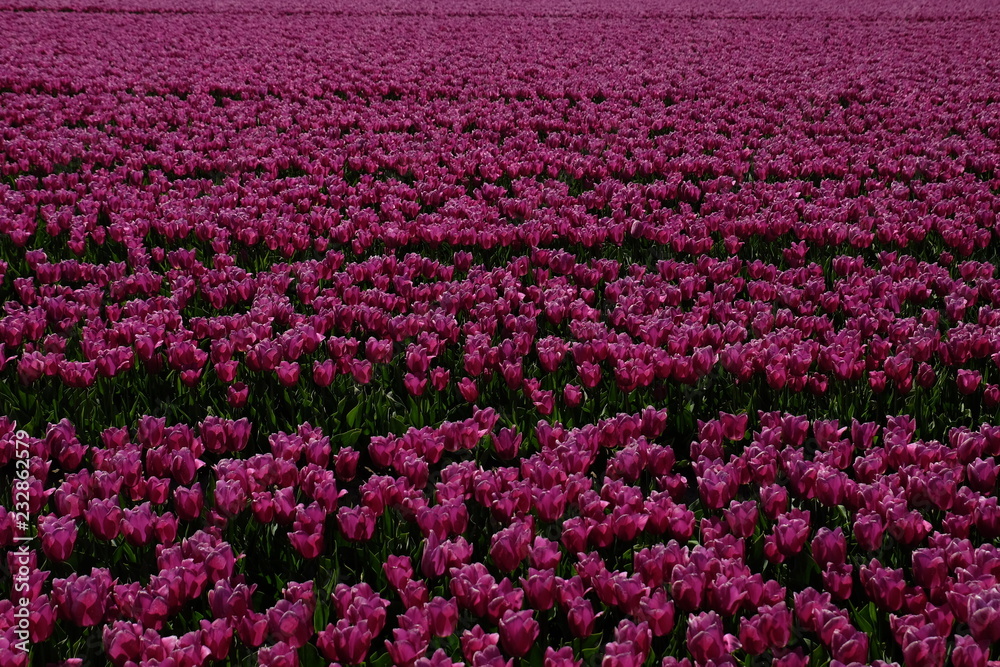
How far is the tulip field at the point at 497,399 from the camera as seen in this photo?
1977mm

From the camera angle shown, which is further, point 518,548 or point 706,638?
point 518,548

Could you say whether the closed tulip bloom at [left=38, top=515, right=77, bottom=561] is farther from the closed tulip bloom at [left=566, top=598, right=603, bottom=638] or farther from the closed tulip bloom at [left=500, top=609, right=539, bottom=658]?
the closed tulip bloom at [left=566, top=598, right=603, bottom=638]

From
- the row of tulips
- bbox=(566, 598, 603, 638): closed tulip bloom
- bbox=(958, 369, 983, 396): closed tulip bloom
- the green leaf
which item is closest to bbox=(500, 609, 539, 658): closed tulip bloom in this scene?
the row of tulips

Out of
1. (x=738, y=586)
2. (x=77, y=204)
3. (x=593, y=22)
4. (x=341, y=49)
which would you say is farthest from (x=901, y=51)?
(x=738, y=586)

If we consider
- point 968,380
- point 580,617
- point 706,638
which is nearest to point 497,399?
point 580,617

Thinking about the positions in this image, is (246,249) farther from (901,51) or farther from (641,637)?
(901,51)

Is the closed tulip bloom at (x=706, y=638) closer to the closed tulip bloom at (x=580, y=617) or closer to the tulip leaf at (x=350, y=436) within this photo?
the closed tulip bloom at (x=580, y=617)

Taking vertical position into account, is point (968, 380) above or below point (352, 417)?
above

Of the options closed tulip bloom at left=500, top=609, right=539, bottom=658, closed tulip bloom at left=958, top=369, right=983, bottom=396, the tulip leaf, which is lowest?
the tulip leaf

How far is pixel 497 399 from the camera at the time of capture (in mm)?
3281

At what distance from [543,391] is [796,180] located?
14.1 ft

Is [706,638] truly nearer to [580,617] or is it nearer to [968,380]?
[580,617]

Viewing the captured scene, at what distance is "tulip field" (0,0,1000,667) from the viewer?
1.98 m

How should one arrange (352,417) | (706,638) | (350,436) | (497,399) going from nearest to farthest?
1. (706,638)
2. (350,436)
3. (352,417)
4. (497,399)
